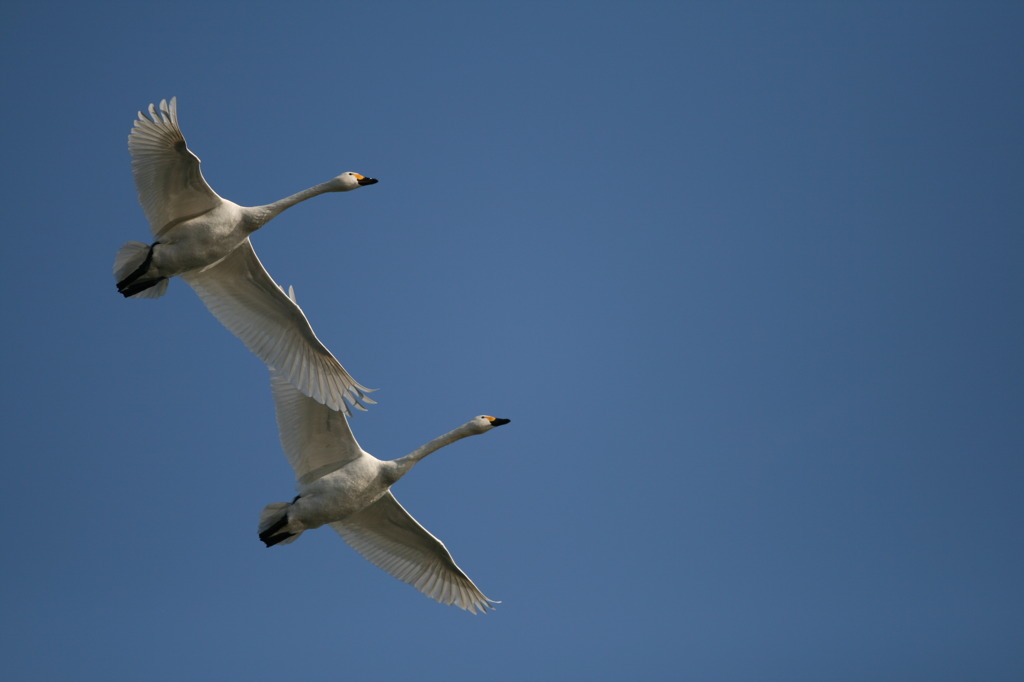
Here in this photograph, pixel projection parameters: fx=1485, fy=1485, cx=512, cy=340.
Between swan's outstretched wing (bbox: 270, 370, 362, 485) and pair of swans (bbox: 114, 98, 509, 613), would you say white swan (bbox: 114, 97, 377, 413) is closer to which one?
pair of swans (bbox: 114, 98, 509, 613)

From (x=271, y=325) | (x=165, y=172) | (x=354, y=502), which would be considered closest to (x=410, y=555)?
(x=354, y=502)

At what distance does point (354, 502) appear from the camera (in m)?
26.0

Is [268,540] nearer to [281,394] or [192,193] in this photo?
[281,394]

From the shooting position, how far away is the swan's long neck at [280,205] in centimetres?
2631

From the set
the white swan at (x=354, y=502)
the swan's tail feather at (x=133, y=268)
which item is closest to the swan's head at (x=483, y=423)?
the white swan at (x=354, y=502)

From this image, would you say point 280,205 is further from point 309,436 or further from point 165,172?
point 309,436

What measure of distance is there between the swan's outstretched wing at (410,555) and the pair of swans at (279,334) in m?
0.03

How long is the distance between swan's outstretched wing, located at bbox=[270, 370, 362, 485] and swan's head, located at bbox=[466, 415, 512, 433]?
221 centimetres

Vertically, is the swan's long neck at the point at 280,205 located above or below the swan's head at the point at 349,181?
below

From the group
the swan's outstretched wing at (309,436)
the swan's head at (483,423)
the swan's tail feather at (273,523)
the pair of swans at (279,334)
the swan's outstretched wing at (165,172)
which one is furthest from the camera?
the swan's head at (483,423)

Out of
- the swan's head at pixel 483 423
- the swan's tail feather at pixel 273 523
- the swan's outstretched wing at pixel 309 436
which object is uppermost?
the swan's head at pixel 483 423

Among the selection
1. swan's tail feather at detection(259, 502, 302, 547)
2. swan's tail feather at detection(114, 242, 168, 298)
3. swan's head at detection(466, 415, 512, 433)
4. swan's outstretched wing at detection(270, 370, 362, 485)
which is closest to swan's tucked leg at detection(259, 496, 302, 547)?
swan's tail feather at detection(259, 502, 302, 547)

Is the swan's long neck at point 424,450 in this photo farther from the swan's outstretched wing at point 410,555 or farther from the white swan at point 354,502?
the swan's outstretched wing at point 410,555

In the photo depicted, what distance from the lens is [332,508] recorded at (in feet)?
85.1
